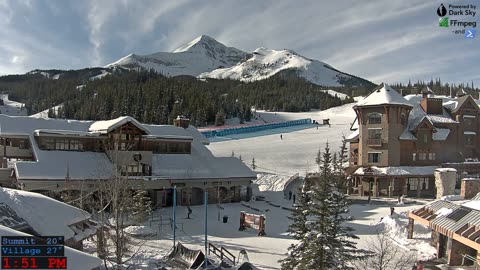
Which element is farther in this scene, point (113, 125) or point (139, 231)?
point (113, 125)

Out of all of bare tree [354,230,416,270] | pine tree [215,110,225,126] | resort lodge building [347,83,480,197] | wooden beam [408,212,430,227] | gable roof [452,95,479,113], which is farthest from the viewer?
pine tree [215,110,225,126]

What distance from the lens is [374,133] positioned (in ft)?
160

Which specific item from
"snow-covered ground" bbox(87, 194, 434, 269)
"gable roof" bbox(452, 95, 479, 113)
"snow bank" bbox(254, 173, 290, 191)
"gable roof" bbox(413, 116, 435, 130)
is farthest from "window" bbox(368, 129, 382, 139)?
"snow bank" bbox(254, 173, 290, 191)

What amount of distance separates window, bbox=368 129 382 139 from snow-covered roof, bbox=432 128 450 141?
6.89m

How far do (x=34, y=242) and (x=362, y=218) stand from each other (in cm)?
2948

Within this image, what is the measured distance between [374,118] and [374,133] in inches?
70.6

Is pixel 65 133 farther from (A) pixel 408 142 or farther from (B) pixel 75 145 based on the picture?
(A) pixel 408 142

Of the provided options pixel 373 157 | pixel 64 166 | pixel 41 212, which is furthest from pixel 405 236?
pixel 64 166

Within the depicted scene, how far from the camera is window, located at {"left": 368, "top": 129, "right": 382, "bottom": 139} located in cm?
4827

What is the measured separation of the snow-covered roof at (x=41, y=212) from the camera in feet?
49.8

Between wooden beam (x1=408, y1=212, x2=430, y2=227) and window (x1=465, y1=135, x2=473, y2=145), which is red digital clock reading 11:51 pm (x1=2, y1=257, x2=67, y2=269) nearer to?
→ wooden beam (x1=408, y1=212, x2=430, y2=227)

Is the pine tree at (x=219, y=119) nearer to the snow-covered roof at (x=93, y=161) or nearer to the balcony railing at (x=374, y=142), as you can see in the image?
the snow-covered roof at (x=93, y=161)

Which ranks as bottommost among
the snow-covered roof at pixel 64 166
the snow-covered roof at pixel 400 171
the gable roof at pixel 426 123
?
the snow-covered roof at pixel 400 171

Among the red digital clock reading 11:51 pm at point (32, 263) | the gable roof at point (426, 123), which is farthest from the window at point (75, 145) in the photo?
the gable roof at point (426, 123)
